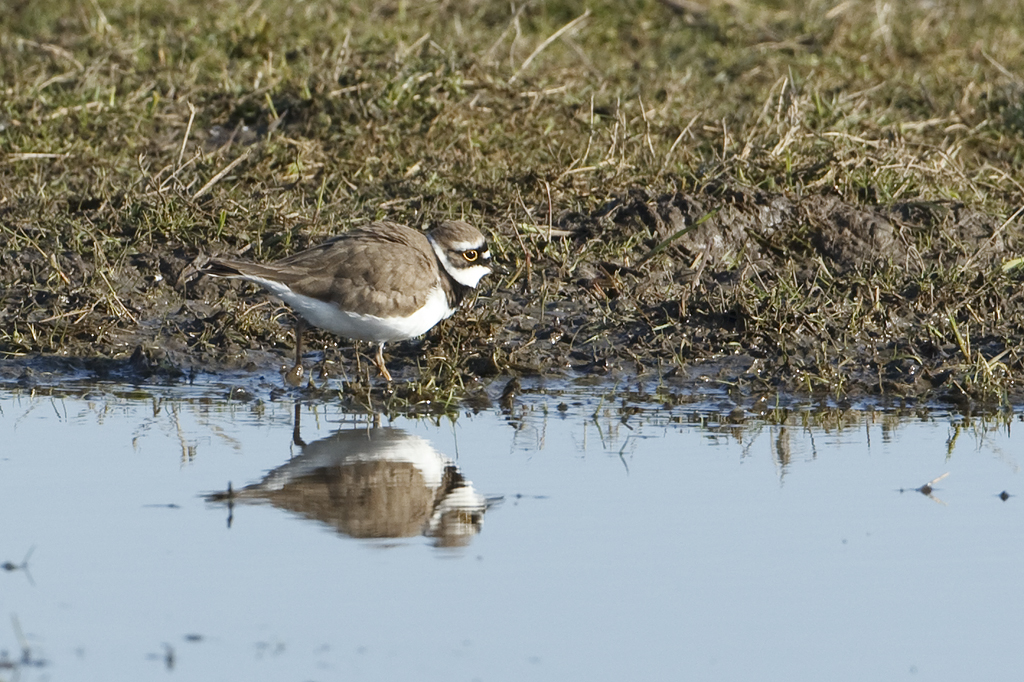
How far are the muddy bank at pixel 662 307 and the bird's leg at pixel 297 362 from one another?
22cm

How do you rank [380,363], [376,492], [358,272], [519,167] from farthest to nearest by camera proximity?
→ [519,167]
[380,363]
[358,272]
[376,492]

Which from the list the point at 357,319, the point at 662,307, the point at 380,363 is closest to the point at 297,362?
the point at 380,363

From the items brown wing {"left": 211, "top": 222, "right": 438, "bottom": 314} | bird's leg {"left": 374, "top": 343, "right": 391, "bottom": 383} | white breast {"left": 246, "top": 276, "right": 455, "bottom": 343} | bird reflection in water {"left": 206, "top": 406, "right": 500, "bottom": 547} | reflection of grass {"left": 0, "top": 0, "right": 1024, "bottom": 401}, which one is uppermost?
reflection of grass {"left": 0, "top": 0, "right": 1024, "bottom": 401}

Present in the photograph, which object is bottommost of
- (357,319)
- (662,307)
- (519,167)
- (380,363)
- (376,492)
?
(376,492)

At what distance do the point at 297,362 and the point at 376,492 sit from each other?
2225 millimetres

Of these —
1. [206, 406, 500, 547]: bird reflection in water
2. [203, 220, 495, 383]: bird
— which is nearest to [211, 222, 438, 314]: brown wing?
[203, 220, 495, 383]: bird

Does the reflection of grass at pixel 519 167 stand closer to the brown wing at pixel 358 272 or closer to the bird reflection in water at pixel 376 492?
the brown wing at pixel 358 272

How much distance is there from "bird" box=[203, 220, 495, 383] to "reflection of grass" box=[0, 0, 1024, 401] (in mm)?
371

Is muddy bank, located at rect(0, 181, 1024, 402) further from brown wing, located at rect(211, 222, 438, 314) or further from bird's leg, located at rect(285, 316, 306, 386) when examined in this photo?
brown wing, located at rect(211, 222, 438, 314)

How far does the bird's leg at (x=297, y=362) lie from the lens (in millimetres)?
7980

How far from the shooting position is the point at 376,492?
598 centimetres

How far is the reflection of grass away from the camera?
850 centimetres

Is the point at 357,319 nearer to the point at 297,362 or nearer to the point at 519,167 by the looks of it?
the point at 297,362

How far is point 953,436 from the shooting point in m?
7.07
